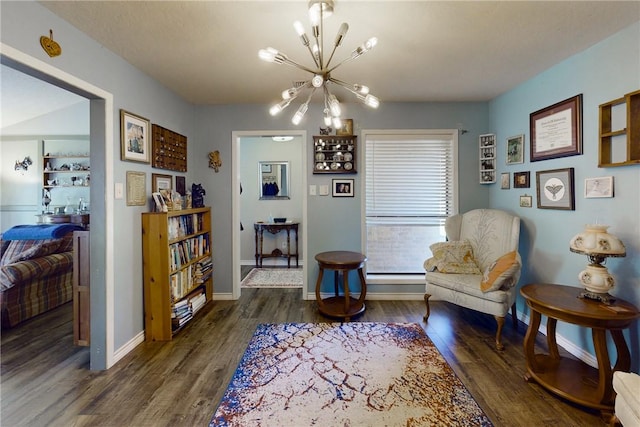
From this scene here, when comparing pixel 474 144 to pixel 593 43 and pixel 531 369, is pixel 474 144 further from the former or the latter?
pixel 531 369

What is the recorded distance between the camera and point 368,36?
1.97m

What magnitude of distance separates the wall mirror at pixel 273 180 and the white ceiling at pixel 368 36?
2438 millimetres

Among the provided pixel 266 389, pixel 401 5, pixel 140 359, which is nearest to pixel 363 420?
pixel 266 389

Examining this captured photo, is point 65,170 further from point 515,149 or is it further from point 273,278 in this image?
point 515,149

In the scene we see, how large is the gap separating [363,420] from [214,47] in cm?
272

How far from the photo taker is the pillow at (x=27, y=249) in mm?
2914

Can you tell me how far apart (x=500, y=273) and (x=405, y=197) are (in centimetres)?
149

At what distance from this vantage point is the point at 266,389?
1815 mm

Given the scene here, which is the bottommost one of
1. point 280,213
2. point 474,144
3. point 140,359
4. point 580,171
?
point 140,359

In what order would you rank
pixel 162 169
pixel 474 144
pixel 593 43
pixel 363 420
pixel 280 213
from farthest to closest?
pixel 280 213 → pixel 474 144 → pixel 162 169 → pixel 593 43 → pixel 363 420

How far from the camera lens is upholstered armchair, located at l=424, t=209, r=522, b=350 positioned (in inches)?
91.0

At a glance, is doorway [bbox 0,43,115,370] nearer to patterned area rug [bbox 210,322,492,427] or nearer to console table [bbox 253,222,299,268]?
patterned area rug [bbox 210,322,492,427]

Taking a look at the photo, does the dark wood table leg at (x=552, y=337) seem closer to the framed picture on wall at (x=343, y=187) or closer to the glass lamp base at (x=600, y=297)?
the glass lamp base at (x=600, y=297)

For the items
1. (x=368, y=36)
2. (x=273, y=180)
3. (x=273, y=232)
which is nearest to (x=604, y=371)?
(x=368, y=36)
